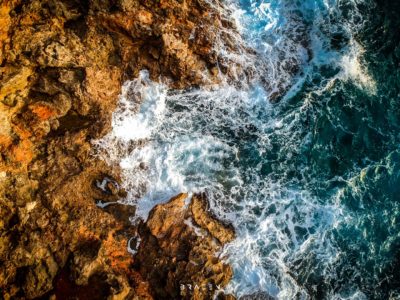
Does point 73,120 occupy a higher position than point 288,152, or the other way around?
point 288,152

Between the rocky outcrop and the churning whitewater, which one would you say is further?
the churning whitewater

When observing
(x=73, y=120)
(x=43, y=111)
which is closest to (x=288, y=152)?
(x=73, y=120)

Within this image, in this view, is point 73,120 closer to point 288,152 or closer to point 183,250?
point 183,250

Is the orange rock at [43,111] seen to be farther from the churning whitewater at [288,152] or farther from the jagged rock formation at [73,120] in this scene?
the churning whitewater at [288,152]

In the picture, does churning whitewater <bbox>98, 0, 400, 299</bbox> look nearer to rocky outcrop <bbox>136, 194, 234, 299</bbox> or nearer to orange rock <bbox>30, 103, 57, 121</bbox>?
rocky outcrop <bbox>136, 194, 234, 299</bbox>

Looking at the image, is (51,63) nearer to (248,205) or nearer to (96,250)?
(96,250)

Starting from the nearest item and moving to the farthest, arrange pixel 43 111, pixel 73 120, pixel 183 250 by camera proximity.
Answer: pixel 183 250 → pixel 43 111 → pixel 73 120

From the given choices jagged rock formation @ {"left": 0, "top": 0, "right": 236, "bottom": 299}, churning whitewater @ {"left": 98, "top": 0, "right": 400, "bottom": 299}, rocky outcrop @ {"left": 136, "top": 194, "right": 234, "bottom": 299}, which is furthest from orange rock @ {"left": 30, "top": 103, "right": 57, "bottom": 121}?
rocky outcrop @ {"left": 136, "top": 194, "right": 234, "bottom": 299}
